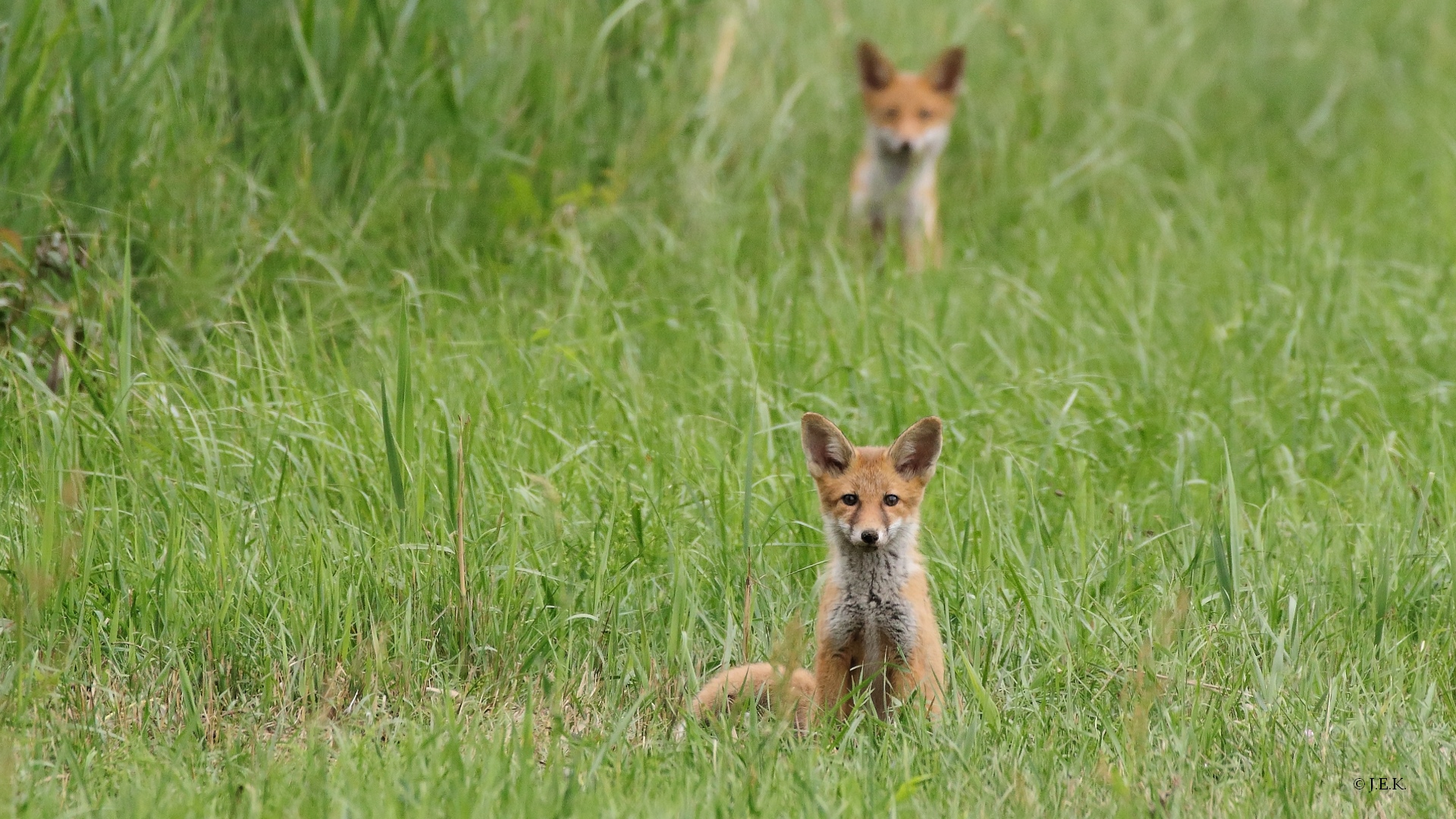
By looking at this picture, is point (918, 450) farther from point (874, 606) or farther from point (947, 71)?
point (947, 71)

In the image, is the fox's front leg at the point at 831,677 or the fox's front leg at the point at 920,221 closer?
the fox's front leg at the point at 831,677

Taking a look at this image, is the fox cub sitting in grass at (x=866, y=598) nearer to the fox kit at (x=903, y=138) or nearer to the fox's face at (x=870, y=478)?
the fox's face at (x=870, y=478)

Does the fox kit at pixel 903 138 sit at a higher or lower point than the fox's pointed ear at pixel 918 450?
higher

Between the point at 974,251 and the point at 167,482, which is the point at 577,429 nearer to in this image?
the point at 167,482

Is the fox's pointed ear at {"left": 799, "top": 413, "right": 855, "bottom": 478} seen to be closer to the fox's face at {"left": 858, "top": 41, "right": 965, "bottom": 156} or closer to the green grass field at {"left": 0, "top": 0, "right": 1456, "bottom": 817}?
the green grass field at {"left": 0, "top": 0, "right": 1456, "bottom": 817}

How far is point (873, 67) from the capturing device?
28.2ft

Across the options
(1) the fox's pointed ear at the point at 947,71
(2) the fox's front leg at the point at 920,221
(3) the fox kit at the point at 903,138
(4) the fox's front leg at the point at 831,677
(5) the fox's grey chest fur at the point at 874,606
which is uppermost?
(1) the fox's pointed ear at the point at 947,71

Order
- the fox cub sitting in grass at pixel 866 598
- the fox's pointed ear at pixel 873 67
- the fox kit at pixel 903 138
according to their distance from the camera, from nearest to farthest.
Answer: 1. the fox cub sitting in grass at pixel 866 598
2. the fox kit at pixel 903 138
3. the fox's pointed ear at pixel 873 67

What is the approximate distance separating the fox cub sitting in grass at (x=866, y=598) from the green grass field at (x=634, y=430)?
126mm

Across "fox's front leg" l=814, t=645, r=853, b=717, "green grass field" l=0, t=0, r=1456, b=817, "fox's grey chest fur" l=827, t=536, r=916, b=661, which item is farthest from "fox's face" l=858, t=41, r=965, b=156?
"fox's front leg" l=814, t=645, r=853, b=717

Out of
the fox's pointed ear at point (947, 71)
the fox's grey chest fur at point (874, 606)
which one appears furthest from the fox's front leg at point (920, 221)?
the fox's grey chest fur at point (874, 606)

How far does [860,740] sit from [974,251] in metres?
4.22

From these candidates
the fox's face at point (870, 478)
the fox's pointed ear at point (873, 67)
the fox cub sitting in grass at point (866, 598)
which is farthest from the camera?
the fox's pointed ear at point (873, 67)

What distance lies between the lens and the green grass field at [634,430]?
344cm
